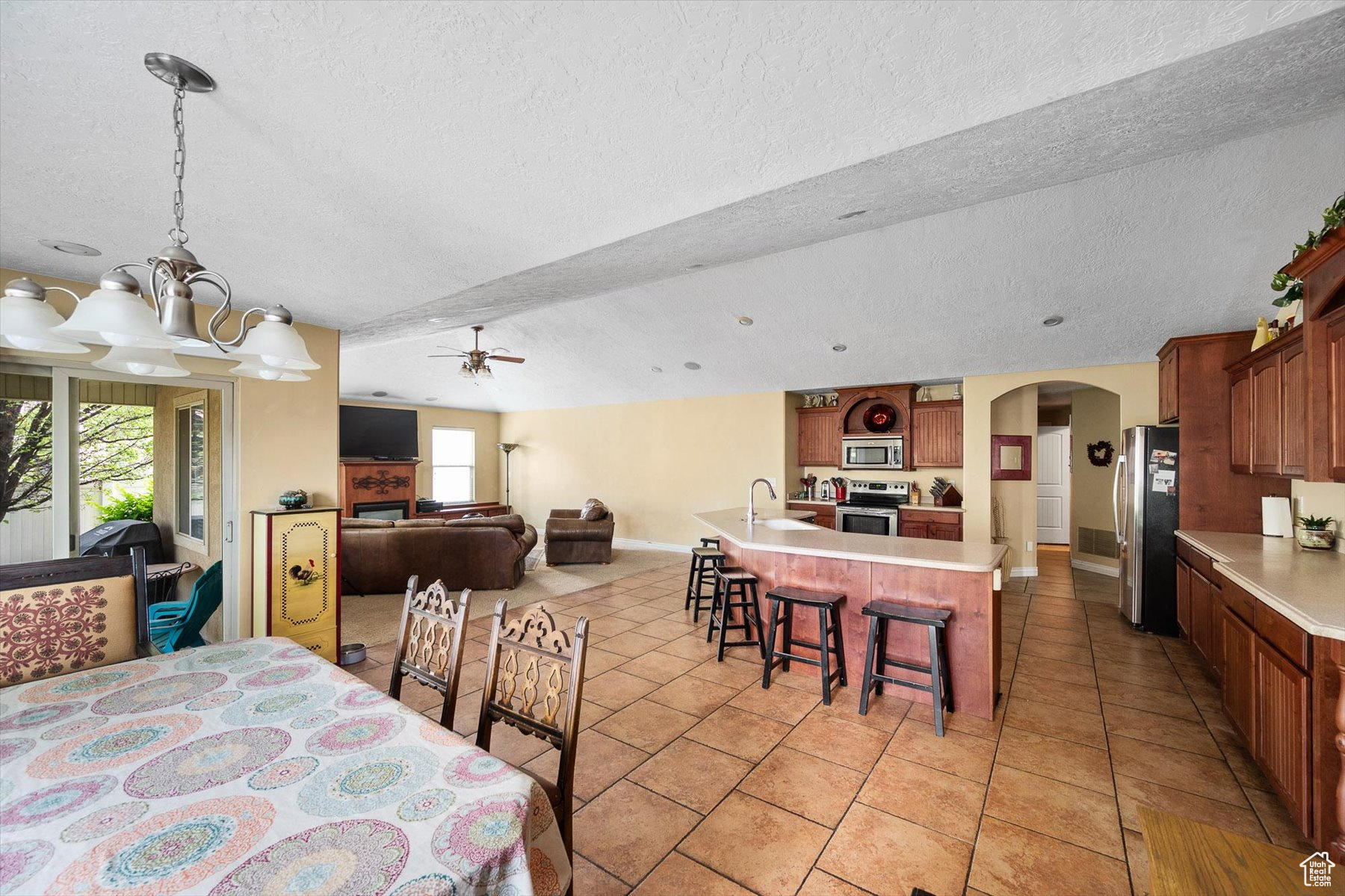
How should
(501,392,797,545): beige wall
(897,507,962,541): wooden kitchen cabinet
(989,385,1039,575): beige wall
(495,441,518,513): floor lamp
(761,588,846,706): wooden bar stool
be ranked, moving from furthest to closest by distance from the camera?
1. (495,441,518,513): floor lamp
2. (501,392,797,545): beige wall
3. (989,385,1039,575): beige wall
4. (897,507,962,541): wooden kitchen cabinet
5. (761,588,846,706): wooden bar stool

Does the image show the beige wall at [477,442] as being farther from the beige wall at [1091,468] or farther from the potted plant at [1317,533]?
the potted plant at [1317,533]

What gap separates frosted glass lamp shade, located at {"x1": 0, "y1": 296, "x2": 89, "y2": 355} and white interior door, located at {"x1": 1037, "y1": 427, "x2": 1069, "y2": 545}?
10114 millimetres

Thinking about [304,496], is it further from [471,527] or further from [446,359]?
[446,359]

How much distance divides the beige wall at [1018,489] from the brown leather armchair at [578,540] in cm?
468

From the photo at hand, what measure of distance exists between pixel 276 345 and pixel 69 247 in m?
1.85

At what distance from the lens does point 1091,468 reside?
7.17 metres

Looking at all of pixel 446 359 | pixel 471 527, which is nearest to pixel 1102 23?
pixel 471 527

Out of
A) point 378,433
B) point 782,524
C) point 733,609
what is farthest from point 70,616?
point 378,433

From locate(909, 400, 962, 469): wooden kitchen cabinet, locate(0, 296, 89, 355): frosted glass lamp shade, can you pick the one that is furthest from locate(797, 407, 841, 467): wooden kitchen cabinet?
locate(0, 296, 89, 355): frosted glass lamp shade

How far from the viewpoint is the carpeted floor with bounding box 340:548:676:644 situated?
15.0 ft

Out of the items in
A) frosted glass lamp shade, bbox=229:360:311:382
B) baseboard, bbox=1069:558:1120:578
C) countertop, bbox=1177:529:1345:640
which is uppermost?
frosted glass lamp shade, bbox=229:360:311:382

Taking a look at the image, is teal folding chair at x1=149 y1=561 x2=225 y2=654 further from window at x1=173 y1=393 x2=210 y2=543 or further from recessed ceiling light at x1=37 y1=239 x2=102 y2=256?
recessed ceiling light at x1=37 y1=239 x2=102 y2=256

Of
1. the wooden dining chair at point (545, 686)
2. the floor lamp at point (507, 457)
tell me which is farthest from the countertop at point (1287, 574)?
the floor lamp at point (507, 457)

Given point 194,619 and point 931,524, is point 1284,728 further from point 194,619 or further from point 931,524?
point 194,619
